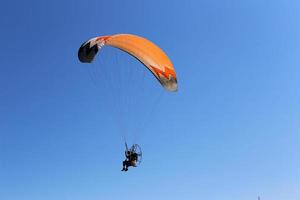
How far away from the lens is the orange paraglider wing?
21.7 meters

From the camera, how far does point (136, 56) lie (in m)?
21.6

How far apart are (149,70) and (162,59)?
8.57ft

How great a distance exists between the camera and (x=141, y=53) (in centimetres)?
2198

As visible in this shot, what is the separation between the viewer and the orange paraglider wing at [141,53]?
2167cm

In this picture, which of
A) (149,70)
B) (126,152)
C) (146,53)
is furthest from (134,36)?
(126,152)

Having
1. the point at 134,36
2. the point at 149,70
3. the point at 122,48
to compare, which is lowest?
the point at 149,70

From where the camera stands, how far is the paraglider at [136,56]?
21.4 metres

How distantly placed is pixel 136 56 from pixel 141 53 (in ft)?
1.83

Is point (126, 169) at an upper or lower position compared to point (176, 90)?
lower

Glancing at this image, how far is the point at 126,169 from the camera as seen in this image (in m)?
21.0

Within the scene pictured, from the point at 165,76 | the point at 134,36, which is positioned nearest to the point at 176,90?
the point at 165,76

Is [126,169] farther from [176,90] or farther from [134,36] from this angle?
[134,36]

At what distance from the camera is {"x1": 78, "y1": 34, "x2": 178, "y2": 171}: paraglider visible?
21.4m

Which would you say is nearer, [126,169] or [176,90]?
[126,169]
